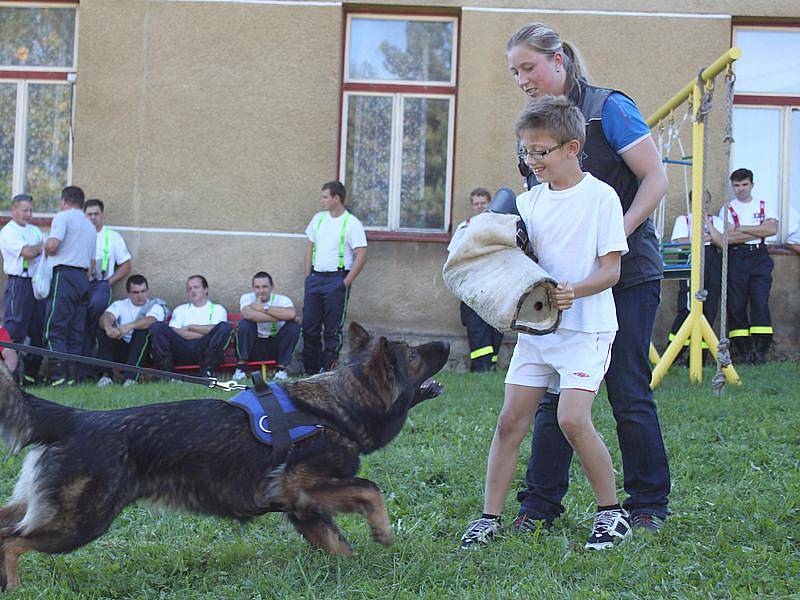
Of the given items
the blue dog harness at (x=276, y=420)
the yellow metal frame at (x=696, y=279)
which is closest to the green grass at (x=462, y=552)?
the blue dog harness at (x=276, y=420)

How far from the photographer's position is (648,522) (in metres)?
4.21

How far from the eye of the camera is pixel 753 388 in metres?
8.16

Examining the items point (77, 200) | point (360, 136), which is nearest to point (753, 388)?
point (360, 136)

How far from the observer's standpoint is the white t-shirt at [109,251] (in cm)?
1109

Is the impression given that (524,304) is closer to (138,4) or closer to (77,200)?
(77,200)

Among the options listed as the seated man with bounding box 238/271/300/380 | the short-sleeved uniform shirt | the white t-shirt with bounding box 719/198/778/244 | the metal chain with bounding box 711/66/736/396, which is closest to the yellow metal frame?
the metal chain with bounding box 711/66/736/396

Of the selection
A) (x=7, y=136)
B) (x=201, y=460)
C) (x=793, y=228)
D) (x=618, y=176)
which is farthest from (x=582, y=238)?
(x=7, y=136)

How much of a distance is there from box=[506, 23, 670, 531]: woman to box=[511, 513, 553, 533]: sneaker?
408mm

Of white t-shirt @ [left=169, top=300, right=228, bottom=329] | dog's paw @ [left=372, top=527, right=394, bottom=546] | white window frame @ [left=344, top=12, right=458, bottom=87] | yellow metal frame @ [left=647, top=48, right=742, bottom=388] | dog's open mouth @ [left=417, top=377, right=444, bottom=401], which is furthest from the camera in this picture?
white window frame @ [left=344, top=12, right=458, bottom=87]

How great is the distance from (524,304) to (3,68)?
10.5 metres

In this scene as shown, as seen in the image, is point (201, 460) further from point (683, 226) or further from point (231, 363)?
point (683, 226)

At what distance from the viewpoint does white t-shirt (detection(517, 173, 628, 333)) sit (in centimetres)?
387

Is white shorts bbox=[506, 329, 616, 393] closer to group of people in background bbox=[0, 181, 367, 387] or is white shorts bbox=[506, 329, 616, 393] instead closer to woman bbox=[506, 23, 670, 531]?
woman bbox=[506, 23, 670, 531]

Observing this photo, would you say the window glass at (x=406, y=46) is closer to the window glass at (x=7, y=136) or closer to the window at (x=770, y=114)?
the window at (x=770, y=114)
